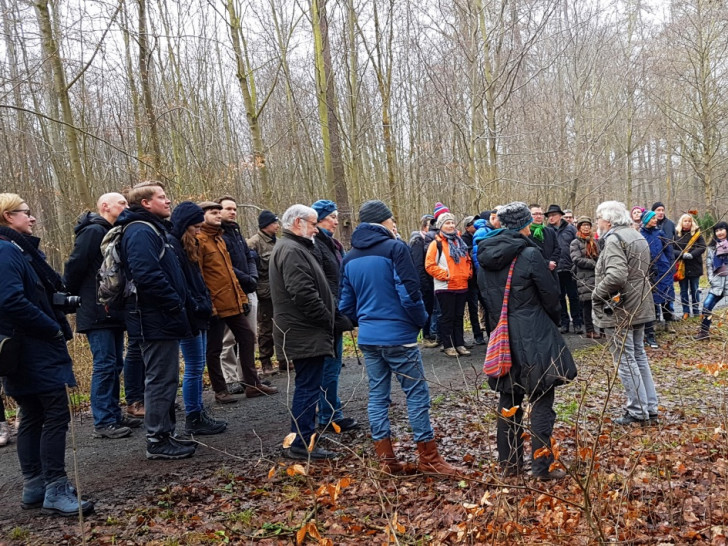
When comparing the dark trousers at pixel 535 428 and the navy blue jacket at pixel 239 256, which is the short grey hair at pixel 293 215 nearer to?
the navy blue jacket at pixel 239 256

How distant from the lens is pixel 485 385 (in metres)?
6.99

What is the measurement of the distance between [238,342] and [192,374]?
37.0 inches

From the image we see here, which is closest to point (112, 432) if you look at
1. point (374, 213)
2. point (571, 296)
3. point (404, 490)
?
point (404, 490)

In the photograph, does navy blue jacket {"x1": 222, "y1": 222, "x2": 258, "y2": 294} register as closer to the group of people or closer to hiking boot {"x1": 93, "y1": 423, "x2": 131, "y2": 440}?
the group of people

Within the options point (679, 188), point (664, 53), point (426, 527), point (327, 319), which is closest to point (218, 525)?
point (426, 527)

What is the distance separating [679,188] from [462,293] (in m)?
32.4

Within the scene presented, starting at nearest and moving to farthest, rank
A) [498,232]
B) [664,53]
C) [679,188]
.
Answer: [498,232], [664,53], [679,188]

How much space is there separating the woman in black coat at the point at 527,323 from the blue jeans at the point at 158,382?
273cm

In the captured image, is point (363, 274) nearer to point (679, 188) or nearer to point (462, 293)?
point (462, 293)

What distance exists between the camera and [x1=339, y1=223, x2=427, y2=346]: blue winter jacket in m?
4.34

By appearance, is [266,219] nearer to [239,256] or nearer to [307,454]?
[239,256]

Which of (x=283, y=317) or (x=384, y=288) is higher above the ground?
(x=384, y=288)

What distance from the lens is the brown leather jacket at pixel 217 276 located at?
19.6 ft

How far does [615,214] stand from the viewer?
543 cm
